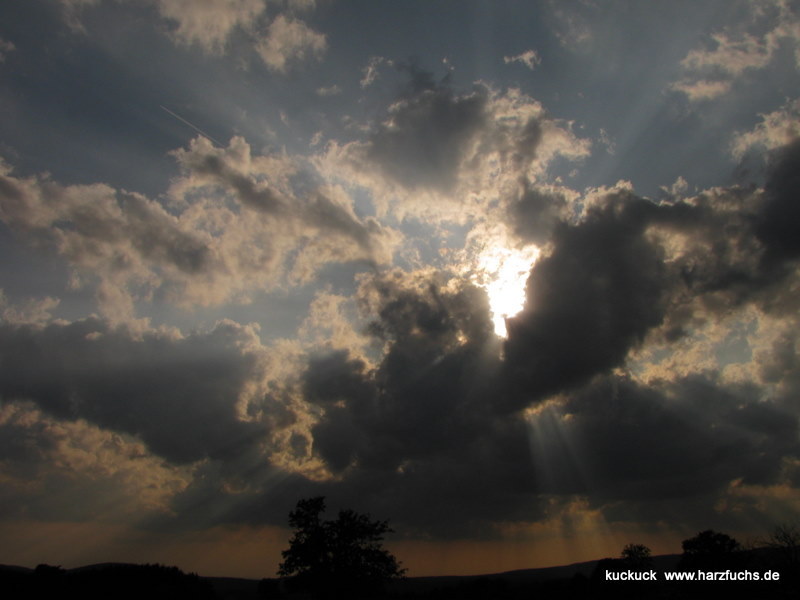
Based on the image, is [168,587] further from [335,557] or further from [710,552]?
[710,552]

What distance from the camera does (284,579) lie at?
245 ft

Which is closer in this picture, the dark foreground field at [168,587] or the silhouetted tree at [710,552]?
the dark foreground field at [168,587]

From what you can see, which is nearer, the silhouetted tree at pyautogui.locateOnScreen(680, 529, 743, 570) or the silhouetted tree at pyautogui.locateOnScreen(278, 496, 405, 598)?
the silhouetted tree at pyautogui.locateOnScreen(278, 496, 405, 598)

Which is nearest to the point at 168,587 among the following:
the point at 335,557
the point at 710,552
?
the point at 335,557

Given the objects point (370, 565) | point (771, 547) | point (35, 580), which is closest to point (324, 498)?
point (370, 565)

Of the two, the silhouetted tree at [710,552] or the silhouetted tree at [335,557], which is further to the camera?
the silhouetted tree at [710,552]

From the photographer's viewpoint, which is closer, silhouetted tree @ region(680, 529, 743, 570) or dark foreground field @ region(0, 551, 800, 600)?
dark foreground field @ region(0, 551, 800, 600)

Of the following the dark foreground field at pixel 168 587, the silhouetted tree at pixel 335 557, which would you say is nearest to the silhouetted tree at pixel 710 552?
the dark foreground field at pixel 168 587

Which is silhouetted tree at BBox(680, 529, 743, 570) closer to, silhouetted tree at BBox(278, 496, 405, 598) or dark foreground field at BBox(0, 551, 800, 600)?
dark foreground field at BBox(0, 551, 800, 600)

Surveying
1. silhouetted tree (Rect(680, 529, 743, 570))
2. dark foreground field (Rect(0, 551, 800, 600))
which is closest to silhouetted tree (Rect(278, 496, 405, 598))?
dark foreground field (Rect(0, 551, 800, 600))

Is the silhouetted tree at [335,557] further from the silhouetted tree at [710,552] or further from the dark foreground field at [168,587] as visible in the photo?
the silhouetted tree at [710,552]

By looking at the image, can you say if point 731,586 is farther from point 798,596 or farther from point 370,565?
point 370,565

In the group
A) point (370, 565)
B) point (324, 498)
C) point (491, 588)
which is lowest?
point (491, 588)

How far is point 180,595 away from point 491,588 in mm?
63845
